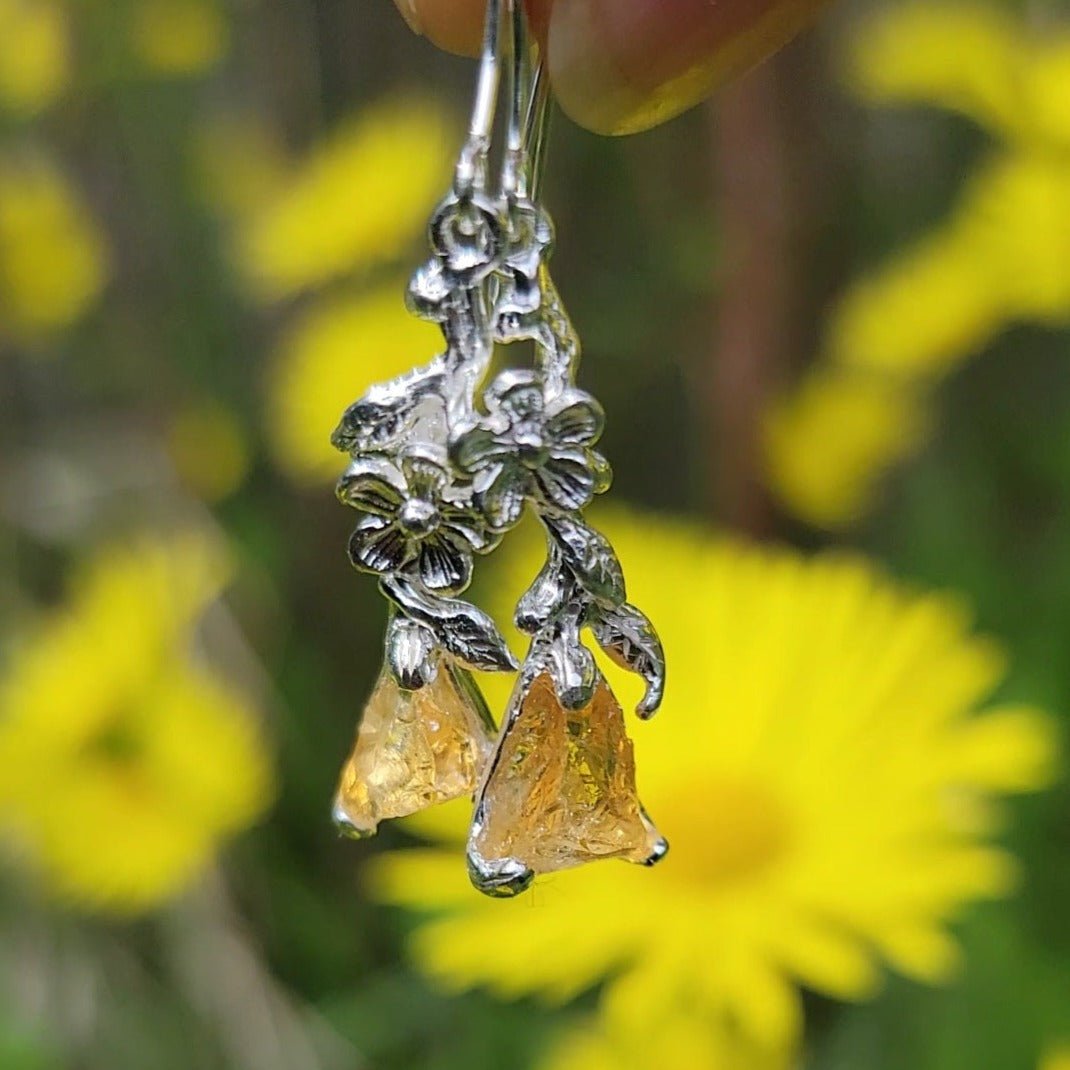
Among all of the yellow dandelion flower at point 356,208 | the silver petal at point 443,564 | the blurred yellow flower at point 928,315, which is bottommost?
the silver petal at point 443,564

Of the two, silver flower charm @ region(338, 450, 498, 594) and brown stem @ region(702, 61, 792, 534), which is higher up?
brown stem @ region(702, 61, 792, 534)

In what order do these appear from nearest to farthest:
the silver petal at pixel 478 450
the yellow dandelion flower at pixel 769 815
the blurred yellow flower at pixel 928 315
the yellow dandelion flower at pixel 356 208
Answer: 1. the silver petal at pixel 478 450
2. the yellow dandelion flower at pixel 769 815
3. the blurred yellow flower at pixel 928 315
4. the yellow dandelion flower at pixel 356 208

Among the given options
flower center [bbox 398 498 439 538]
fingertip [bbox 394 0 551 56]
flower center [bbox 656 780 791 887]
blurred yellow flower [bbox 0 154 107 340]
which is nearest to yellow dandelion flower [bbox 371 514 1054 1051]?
flower center [bbox 656 780 791 887]

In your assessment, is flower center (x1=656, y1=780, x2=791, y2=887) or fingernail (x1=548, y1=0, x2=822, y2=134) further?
flower center (x1=656, y1=780, x2=791, y2=887)

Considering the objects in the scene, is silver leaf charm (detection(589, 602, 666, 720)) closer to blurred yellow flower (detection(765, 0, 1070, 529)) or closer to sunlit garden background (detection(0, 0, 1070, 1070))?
sunlit garden background (detection(0, 0, 1070, 1070))

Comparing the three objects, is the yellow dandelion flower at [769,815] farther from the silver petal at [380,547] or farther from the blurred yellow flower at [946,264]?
the blurred yellow flower at [946,264]

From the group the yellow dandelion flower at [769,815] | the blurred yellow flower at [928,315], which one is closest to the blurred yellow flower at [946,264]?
the blurred yellow flower at [928,315]

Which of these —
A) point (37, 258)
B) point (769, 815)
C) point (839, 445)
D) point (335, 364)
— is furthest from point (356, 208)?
point (769, 815)
